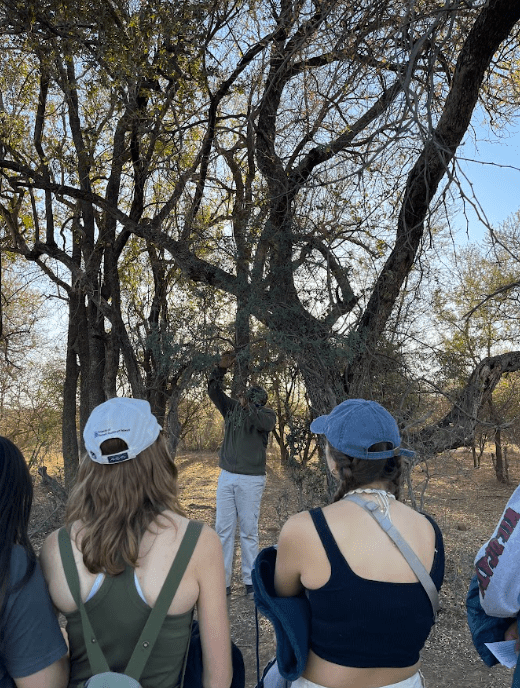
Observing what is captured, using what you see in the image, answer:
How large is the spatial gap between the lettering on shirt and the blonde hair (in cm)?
81

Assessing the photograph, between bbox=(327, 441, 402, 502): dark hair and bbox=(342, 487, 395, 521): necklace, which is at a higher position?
bbox=(327, 441, 402, 502): dark hair

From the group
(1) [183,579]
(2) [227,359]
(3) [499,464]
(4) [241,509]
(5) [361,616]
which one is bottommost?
(3) [499,464]

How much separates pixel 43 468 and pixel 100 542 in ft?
21.0

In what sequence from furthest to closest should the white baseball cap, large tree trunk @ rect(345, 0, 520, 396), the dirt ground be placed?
large tree trunk @ rect(345, 0, 520, 396), the dirt ground, the white baseball cap

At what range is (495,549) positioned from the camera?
1562 millimetres

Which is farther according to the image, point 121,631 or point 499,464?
point 499,464

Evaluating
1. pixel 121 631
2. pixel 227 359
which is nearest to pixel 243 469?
pixel 227 359

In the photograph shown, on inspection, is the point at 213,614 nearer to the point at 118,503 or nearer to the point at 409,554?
the point at 118,503

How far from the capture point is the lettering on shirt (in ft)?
5.07

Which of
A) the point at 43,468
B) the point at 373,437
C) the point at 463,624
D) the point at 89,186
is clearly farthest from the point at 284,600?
the point at 89,186

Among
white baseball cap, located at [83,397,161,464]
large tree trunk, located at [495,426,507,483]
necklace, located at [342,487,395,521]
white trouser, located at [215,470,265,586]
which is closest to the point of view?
white baseball cap, located at [83,397,161,464]

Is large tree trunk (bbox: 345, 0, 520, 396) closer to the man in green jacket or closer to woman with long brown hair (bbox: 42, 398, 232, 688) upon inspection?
the man in green jacket

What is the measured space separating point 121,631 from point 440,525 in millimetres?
7714

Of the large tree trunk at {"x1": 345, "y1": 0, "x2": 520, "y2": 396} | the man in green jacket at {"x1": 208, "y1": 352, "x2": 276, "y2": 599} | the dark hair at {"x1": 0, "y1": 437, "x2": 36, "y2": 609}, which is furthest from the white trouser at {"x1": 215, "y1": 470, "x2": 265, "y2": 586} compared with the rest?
the dark hair at {"x1": 0, "y1": 437, "x2": 36, "y2": 609}
